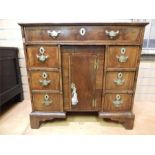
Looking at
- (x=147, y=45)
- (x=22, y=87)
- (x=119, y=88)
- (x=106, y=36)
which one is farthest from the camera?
(x=22, y=87)

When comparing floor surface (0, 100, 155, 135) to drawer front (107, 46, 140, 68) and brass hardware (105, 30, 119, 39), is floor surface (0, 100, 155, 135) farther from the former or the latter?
brass hardware (105, 30, 119, 39)

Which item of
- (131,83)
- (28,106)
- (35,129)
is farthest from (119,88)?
(28,106)

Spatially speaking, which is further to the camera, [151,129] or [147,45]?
[147,45]

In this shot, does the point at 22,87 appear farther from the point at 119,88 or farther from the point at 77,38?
the point at 119,88

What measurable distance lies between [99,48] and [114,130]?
2.11ft

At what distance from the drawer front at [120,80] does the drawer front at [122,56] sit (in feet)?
0.19

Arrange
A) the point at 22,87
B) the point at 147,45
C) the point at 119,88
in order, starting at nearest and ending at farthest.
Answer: the point at 119,88 → the point at 147,45 → the point at 22,87

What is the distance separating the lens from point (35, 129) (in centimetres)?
109

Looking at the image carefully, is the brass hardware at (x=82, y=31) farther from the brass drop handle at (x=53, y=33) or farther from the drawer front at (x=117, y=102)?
the drawer front at (x=117, y=102)

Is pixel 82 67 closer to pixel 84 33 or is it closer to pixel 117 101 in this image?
pixel 84 33

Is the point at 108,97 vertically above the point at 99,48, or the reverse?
the point at 99,48

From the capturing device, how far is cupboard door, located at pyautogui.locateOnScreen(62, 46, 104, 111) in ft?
3.13

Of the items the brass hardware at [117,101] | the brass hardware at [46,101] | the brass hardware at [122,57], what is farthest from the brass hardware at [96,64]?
the brass hardware at [46,101]

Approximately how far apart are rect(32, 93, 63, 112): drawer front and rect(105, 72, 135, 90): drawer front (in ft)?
1.28
